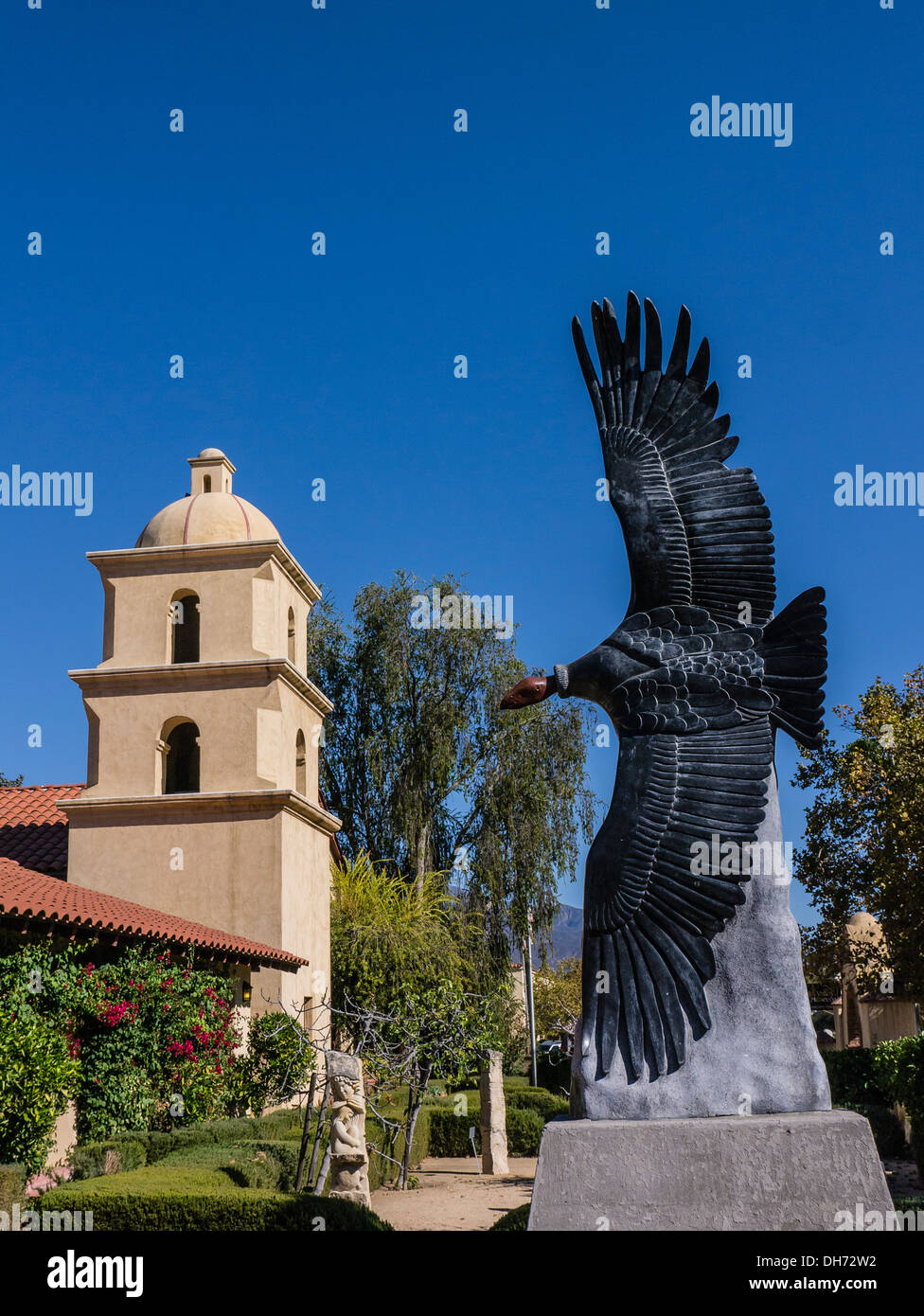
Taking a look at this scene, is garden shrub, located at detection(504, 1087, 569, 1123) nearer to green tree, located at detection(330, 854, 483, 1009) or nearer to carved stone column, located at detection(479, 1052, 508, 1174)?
green tree, located at detection(330, 854, 483, 1009)

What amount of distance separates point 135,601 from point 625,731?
713 inches

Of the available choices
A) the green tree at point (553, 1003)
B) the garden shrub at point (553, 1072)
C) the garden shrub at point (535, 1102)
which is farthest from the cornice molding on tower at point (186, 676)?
the green tree at point (553, 1003)

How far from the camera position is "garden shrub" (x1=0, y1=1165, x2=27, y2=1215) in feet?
33.3

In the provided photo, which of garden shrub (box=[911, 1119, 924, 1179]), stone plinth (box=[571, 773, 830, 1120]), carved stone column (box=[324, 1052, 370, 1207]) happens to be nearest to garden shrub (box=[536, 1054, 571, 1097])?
garden shrub (box=[911, 1119, 924, 1179])

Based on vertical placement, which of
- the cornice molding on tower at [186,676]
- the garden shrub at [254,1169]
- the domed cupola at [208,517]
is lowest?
the garden shrub at [254,1169]

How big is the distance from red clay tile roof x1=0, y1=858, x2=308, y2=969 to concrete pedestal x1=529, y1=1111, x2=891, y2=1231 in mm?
8314

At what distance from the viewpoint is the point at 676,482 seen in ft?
19.8

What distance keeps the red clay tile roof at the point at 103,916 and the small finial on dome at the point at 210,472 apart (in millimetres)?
8978

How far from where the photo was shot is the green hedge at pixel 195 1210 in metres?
10.2

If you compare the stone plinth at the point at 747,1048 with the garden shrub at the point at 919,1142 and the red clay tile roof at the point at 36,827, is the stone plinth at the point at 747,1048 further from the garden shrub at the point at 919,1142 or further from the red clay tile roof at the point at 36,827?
the red clay tile roof at the point at 36,827

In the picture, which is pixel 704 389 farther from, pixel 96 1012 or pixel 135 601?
pixel 135 601

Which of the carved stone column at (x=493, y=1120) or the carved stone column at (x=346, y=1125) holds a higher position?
the carved stone column at (x=346, y=1125)
